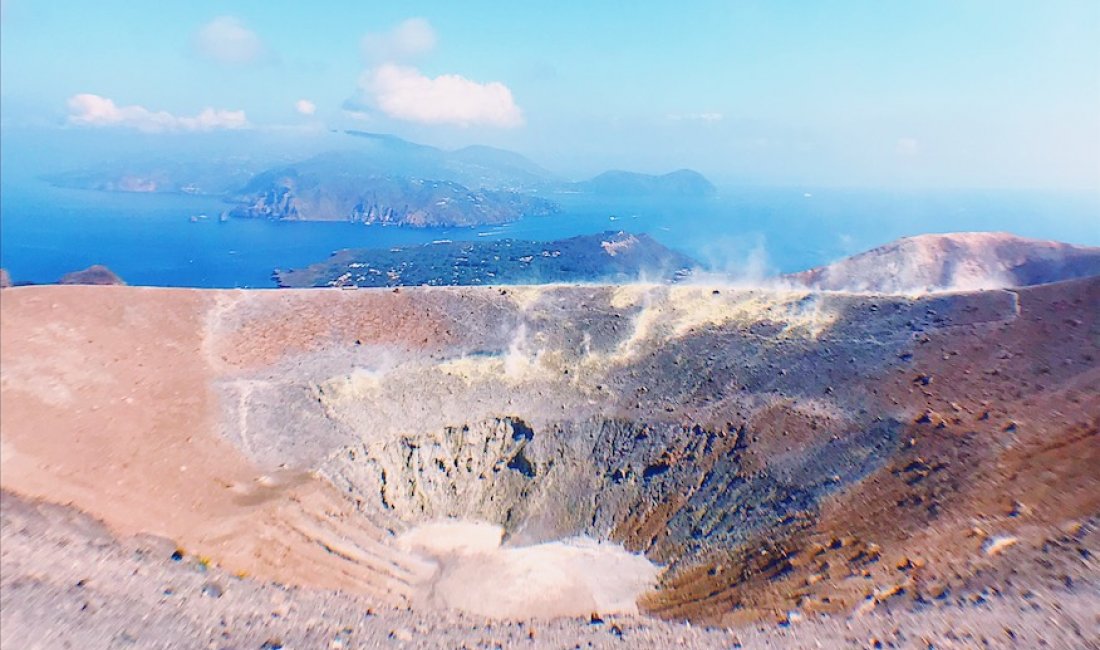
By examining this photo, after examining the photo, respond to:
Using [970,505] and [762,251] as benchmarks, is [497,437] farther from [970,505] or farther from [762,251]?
[762,251]

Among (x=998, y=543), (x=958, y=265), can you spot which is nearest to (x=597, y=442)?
(x=998, y=543)

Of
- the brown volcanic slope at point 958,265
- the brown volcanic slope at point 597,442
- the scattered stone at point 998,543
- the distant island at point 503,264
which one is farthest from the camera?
the distant island at point 503,264

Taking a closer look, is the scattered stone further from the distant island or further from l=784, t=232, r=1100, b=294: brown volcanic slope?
the distant island

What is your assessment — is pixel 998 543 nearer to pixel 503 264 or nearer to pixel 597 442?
pixel 597 442

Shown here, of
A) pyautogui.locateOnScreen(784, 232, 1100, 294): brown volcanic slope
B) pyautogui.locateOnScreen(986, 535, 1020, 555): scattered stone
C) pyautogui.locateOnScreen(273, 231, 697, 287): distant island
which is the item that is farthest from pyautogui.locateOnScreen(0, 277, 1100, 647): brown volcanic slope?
pyautogui.locateOnScreen(273, 231, 697, 287): distant island

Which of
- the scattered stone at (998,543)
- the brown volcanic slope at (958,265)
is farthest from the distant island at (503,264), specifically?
the scattered stone at (998,543)

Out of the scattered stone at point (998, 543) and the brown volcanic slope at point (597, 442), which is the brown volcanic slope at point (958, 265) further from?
the scattered stone at point (998, 543)
